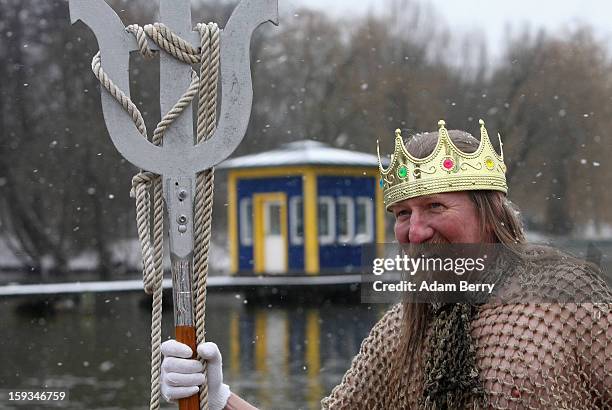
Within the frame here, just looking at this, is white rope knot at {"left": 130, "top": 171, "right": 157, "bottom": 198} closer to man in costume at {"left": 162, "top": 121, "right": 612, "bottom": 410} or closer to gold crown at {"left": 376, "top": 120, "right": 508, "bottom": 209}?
man in costume at {"left": 162, "top": 121, "right": 612, "bottom": 410}

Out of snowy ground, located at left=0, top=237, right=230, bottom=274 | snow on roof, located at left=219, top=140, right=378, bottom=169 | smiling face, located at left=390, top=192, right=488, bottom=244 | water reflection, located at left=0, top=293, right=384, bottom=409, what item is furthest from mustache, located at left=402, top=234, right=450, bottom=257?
snow on roof, located at left=219, top=140, right=378, bottom=169

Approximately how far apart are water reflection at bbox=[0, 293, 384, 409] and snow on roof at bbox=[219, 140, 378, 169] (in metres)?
1.63

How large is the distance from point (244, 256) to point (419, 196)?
10.9m

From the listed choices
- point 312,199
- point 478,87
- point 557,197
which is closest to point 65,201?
point 312,199

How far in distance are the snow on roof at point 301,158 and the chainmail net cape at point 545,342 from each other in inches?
400

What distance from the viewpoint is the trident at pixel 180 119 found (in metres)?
1.26

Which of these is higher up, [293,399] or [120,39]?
[120,39]

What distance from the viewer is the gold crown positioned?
1.36 metres

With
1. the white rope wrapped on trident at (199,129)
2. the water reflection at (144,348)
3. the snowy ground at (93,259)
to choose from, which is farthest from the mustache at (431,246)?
the snowy ground at (93,259)

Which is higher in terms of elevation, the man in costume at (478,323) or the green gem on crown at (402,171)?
the green gem on crown at (402,171)

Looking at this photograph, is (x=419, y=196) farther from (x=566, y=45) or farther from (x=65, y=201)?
(x=566, y=45)

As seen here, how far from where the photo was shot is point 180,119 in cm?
126

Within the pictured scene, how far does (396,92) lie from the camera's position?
511 inches

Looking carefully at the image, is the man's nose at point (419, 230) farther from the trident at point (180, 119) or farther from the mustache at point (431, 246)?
the trident at point (180, 119)
